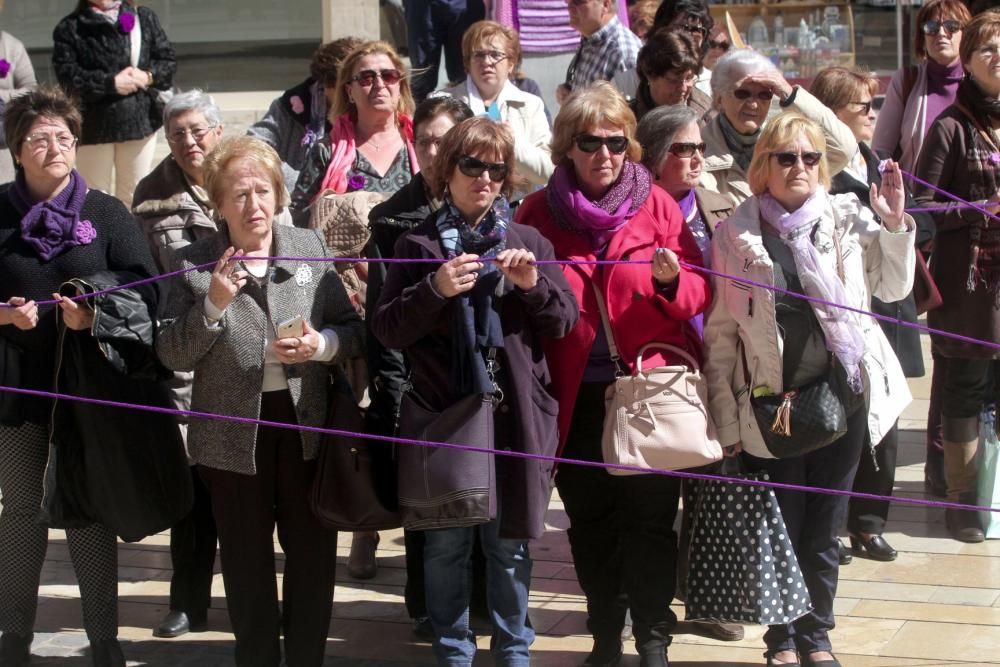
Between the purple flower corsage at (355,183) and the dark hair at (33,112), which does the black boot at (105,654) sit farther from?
the purple flower corsage at (355,183)

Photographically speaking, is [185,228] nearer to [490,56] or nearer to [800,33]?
[490,56]

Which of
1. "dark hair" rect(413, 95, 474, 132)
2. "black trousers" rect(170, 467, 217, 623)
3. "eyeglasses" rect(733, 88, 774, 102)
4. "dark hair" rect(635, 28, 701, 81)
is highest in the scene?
"dark hair" rect(635, 28, 701, 81)

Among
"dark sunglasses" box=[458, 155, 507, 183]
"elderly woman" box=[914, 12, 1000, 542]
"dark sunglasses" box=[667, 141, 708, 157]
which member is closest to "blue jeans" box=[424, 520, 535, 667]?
"dark sunglasses" box=[458, 155, 507, 183]

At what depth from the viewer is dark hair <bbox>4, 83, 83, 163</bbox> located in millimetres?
4848

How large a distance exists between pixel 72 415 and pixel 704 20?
343 cm

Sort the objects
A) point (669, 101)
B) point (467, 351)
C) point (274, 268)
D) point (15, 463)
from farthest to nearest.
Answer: point (669, 101) < point (15, 463) < point (274, 268) < point (467, 351)

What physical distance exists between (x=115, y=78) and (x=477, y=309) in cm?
467

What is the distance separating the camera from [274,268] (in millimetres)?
4680

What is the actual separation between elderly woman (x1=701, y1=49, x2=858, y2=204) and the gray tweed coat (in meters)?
1.48

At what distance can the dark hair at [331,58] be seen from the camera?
6.16 metres

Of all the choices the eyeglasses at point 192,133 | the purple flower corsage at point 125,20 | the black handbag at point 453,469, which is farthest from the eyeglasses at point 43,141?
the purple flower corsage at point 125,20


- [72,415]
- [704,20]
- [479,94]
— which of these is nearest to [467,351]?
[72,415]

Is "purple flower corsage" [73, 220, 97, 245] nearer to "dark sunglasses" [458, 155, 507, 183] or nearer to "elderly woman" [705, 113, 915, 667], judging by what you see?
"dark sunglasses" [458, 155, 507, 183]

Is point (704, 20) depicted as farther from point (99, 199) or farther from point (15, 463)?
point (15, 463)
